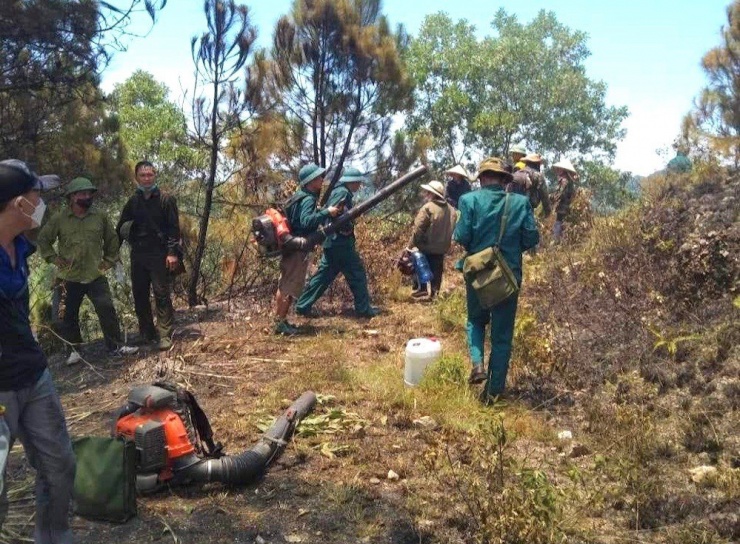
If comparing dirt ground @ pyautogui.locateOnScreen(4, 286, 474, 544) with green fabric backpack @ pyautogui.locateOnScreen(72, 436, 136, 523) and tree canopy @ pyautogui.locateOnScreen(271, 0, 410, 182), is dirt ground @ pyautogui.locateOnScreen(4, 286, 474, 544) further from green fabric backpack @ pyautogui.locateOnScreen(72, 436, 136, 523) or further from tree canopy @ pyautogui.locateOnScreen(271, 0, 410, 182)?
tree canopy @ pyautogui.locateOnScreen(271, 0, 410, 182)

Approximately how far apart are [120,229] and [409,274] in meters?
3.84

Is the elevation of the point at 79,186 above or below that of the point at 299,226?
above

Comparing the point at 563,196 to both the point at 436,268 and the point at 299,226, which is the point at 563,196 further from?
the point at 299,226

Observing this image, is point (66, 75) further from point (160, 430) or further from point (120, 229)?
point (160, 430)

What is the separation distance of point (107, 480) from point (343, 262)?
4.72 metres

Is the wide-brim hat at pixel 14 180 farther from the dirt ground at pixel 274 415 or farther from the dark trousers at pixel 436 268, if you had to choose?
the dark trousers at pixel 436 268

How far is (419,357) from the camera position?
5.76m

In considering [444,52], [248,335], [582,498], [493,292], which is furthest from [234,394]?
[444,52]

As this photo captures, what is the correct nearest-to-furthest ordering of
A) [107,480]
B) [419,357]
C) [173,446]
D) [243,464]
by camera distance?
[107,480]
[173,446]
[243,464]
[419,357]

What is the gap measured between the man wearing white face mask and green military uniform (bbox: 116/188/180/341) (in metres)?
3.78

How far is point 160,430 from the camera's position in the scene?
3.90 meters

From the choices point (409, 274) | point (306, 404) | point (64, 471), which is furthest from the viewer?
point (409, 274)

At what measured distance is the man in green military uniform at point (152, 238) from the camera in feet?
22.9

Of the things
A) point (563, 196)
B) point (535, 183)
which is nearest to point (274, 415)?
point (535, 183)
